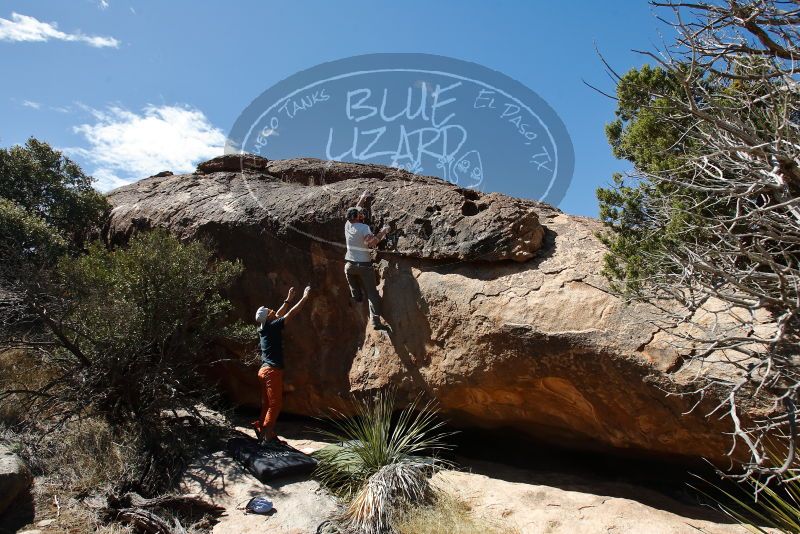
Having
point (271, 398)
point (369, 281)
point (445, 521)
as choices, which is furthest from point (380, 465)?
point (369, 281)

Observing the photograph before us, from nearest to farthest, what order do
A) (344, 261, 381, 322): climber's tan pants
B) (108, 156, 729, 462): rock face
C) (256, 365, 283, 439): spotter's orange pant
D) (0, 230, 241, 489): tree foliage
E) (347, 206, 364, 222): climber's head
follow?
1. (108, 156, 729, 462): rock face
2. (256, 365, 283, 439): spotter's orange pant
3. (344, 261, 381, 322): climber's tan pants
4. (347, 206, 364, 222): climber's head
5. (0, 230, 241, 489): tree foliage

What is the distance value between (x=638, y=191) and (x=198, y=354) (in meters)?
6.79

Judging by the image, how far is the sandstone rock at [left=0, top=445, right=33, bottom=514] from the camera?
714cm

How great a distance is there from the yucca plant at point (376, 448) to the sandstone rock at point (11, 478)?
11.4 ft

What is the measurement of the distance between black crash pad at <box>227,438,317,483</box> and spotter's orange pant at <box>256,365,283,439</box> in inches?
8.0

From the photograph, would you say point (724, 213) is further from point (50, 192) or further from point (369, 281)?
point (50, 192)

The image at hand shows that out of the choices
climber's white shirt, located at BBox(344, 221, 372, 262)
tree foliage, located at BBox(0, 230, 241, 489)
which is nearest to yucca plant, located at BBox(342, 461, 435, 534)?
climber's white shirt, located at BBox(344, 221, 372, 262)

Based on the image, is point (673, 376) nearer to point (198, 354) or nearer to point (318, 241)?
point (318, 241)

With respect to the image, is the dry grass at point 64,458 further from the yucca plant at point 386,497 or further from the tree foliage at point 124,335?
the yucca plant at point 386,497

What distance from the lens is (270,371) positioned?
8.62 meters

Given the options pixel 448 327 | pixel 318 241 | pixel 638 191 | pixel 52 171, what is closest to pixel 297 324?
pixel 318 241

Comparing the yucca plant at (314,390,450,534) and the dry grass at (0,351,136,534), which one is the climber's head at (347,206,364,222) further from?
the dry grass at (0,351,136,534)

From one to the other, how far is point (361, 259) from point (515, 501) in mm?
3615

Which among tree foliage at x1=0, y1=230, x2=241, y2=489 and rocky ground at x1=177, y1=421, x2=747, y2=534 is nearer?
rocky ground at x1=177, y1=421, x2=747, y2=534
